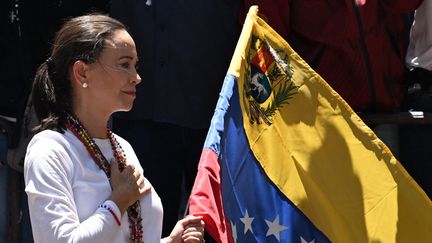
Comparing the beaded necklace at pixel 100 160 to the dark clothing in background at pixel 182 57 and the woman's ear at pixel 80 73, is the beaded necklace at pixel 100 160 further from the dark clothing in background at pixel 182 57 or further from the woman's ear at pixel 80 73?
the dark clothing in background at pixel 182 57

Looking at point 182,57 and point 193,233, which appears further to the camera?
point 182,57

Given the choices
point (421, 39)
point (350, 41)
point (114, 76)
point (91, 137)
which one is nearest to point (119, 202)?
point (91, 137)

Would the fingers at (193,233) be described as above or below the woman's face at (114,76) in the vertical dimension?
below

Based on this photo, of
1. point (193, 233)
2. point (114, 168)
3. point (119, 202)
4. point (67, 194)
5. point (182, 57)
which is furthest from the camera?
point (182, 57)

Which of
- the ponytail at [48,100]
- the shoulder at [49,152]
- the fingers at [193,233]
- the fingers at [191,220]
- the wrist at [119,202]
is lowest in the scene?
the fingers at [193,233]

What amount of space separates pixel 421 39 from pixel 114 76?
2.06m

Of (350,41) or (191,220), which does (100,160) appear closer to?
Result: (191,220)

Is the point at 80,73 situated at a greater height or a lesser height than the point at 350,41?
greater

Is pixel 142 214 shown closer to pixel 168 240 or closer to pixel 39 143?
pixel 168 240

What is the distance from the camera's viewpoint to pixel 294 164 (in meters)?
3.83

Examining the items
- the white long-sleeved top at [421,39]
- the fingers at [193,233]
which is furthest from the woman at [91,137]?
the white long-sleeved top at [421,39]

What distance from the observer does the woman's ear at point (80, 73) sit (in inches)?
118

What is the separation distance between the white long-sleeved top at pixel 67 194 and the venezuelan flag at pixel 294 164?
2.18 feet

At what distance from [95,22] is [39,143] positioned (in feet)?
1.56
